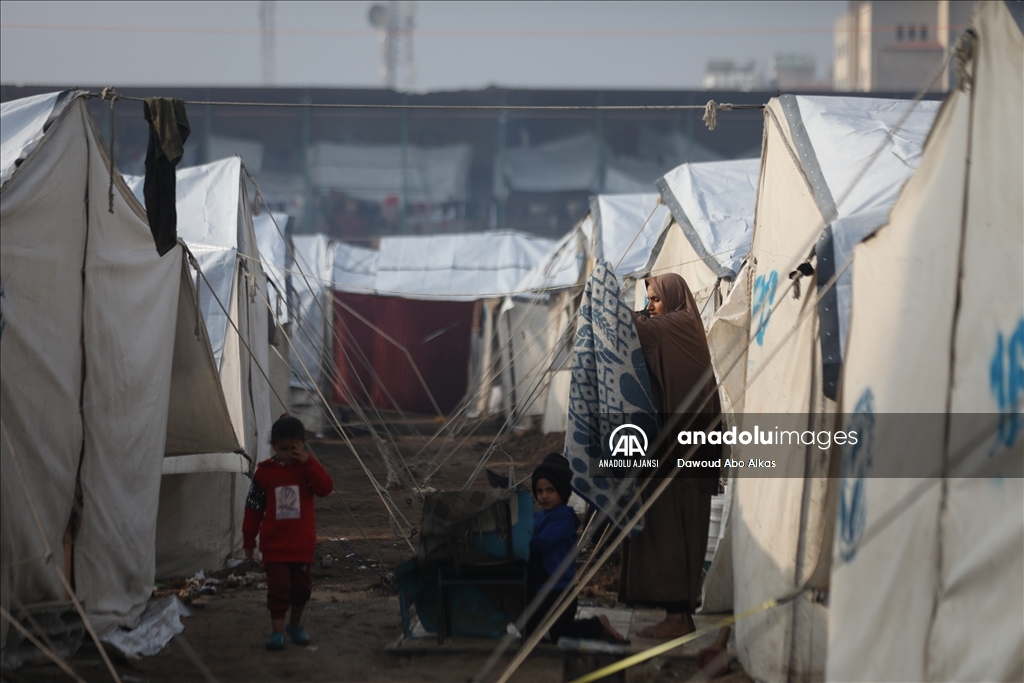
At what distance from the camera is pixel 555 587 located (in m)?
4.33

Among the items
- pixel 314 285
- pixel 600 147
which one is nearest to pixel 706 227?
pixel 314 285

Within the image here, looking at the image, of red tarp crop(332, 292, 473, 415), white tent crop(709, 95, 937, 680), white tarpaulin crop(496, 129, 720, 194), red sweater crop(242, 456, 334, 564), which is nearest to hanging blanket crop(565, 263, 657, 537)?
white tent crop(709, 95, 937, 680)

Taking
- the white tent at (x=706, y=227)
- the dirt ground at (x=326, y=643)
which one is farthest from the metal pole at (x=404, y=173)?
the dirt ground at (x=326, y=643)

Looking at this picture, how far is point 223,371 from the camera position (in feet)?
22.8

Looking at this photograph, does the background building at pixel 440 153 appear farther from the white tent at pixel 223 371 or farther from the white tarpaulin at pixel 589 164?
the white tent at pixel 223 371

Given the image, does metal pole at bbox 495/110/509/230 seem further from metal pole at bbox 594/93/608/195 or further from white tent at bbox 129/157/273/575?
white tent at bbox 129/157/273/575

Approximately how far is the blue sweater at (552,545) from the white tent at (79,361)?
1.91m

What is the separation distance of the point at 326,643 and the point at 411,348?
46.4 ft

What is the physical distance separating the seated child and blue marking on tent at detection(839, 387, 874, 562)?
5.11 ft

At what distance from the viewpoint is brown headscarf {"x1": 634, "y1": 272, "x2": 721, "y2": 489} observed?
4.29 m

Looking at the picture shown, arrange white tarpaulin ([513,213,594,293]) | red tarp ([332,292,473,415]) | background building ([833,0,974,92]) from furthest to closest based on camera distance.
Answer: background building ([833,0,974,92]), red tarp ([332,292,473,415]), white tarpaulin ([513,213,594,293])

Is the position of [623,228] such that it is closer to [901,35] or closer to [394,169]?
[394,169]

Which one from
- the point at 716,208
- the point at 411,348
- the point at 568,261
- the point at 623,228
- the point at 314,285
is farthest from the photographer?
the point at 411,348

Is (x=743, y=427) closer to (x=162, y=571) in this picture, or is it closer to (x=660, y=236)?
(x=162, y=571)
